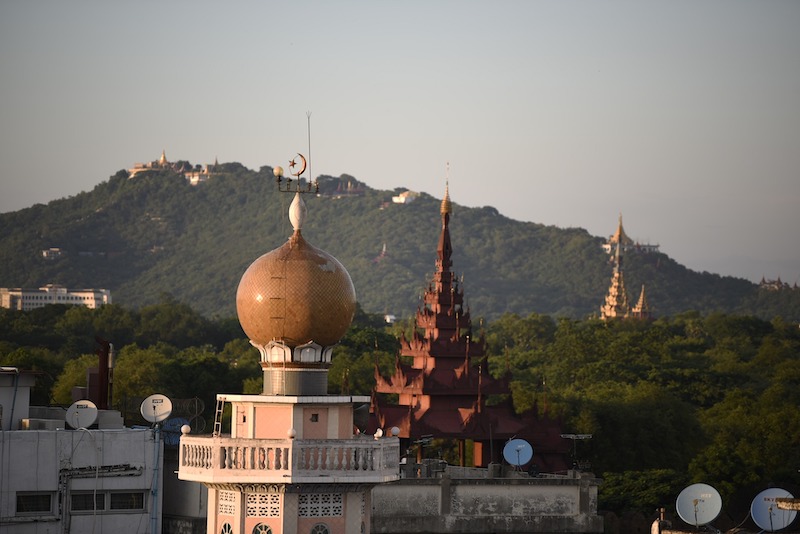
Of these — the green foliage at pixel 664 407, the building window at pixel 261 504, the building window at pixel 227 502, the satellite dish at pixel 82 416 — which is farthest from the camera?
the green foliage at pixel 664 407

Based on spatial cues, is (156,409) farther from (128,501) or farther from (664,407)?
(664,407)

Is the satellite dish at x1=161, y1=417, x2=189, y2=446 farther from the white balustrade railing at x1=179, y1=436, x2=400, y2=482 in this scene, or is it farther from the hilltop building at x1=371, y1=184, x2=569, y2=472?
the hilltop building at x1=371, y1=184, x2=569, y2=472

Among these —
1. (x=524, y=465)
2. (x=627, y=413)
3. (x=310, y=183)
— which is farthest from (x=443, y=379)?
(x=310, y=183)

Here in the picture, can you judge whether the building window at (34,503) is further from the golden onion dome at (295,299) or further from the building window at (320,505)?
the building window at (320,505)

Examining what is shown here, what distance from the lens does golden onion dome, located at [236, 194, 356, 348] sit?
18.8 metres

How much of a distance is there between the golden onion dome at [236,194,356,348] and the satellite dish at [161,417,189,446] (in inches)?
551

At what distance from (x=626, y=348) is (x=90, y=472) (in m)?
96.7

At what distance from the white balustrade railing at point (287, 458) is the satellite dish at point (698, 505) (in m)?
19.2

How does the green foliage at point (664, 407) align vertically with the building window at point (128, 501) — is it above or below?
above

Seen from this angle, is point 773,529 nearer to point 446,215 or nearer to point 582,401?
point 446,215

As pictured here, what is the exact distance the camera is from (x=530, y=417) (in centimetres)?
6297

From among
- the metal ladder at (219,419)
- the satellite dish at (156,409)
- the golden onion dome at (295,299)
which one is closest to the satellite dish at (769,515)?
the satellite dish at (156,409)

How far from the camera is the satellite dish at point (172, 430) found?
1313 inches

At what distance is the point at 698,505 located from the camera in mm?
37344
